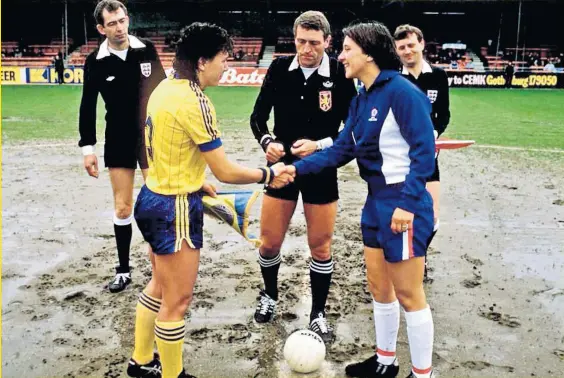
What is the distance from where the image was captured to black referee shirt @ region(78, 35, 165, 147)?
5.75m

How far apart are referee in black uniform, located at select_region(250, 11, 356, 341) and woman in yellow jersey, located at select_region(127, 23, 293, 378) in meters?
1.11

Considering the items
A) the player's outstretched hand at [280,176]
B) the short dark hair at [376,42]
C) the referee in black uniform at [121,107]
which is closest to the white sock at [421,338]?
the player's outstretched hand at [280,176]

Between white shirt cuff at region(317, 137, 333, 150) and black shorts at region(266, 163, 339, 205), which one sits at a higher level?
white shirt cuff at region(317, 137, 333, 150)

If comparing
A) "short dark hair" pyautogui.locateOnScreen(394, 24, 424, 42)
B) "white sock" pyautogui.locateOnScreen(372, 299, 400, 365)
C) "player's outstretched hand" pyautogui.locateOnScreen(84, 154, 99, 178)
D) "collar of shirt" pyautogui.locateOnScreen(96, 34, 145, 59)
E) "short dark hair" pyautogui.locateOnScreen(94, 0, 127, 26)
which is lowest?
"white sock" pyautogui.locateOnScreen(372, 299, 400, 365)

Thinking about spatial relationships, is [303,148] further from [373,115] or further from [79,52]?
[79,52]

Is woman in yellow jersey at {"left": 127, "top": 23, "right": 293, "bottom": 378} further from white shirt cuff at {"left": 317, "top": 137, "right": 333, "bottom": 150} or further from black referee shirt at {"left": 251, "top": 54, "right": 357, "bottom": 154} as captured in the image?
black referee shirt at {"left": 251, "top": 54, "right": 357, "bottom": 154}

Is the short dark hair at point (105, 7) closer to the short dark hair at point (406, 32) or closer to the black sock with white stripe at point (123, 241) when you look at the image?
the black sock with white stripe at point (123, 241)

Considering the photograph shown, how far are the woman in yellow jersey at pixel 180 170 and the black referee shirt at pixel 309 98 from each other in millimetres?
1206

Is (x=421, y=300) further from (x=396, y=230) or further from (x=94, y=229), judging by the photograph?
(x=94, y=229)

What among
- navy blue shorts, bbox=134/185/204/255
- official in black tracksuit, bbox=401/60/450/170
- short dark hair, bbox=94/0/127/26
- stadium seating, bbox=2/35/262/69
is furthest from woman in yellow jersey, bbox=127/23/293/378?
stadium seating, bbox=2/35/262/69

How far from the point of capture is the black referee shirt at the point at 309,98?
16.0 feet

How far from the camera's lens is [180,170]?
143 inches

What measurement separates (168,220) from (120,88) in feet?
8.42

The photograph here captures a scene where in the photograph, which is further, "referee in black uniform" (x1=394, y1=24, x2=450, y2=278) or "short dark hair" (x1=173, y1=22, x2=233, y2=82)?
"referee in black uniform" (x1=394, y1=24, x2=450, y2=278)
